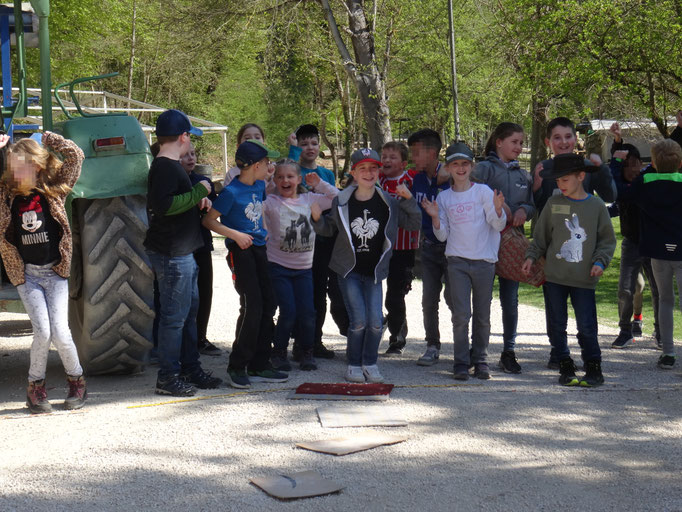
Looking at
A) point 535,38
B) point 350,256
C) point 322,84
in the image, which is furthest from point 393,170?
point 322,84

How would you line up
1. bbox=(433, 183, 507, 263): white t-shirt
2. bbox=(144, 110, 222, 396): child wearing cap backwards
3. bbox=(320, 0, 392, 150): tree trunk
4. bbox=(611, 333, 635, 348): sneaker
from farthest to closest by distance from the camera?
bbox=(320, 0, 392, 150): tree trunk < bbox=(611, 333, 635, 348): sneaker < bbox=(433, 183, 507, 263): white t-shirt < bbox=(144, 110, 222, 396): child wearing cap backwards

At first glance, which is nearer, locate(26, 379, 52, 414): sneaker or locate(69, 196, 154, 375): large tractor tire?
locate(26, 379, 52, 414): sneaker

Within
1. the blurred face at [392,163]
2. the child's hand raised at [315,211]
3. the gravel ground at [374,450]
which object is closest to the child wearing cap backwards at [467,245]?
the gravel ground at [374,450]

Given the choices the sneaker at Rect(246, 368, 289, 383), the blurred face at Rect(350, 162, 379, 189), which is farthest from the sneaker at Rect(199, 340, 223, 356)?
the blurred face at Rect(350, 162, 379, 189)

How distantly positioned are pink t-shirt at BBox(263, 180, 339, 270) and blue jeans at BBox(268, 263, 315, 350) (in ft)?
0.23

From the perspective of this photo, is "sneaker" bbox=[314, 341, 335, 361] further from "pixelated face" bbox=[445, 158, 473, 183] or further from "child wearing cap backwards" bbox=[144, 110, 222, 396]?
"pixelated face" bbox=[445, 158, 473, 183]

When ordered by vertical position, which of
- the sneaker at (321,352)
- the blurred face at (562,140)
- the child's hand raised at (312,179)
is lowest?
the sneaker at (321,352)

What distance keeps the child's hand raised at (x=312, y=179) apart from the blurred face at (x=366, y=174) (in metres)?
0.36

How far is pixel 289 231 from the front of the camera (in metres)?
6.27

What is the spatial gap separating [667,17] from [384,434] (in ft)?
36.8

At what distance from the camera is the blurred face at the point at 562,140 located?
21.5ft

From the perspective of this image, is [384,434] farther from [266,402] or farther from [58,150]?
[58,150]

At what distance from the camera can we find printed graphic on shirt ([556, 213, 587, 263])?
6082 mm

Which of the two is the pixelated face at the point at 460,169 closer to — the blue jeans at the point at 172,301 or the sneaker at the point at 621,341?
the blue jeans at the point at 172,301
